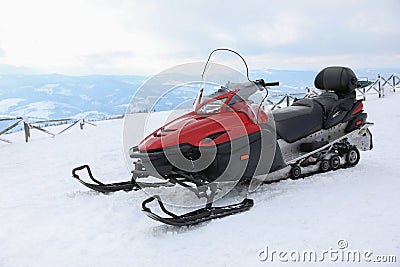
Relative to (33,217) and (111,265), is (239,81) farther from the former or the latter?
(33,217)

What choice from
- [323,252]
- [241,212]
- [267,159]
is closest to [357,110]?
[267,159]

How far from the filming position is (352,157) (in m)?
5.48

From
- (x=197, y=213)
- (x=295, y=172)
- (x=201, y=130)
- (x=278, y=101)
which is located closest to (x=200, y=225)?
(x=197, y=213)

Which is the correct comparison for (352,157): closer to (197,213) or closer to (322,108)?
(322,108)

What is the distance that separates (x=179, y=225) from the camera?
345 cm

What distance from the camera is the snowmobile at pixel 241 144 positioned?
12.5ft

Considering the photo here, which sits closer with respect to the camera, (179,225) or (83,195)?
(179,225)

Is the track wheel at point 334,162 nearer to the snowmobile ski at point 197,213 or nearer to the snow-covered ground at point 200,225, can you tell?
the snow-covered ground at point 200,225

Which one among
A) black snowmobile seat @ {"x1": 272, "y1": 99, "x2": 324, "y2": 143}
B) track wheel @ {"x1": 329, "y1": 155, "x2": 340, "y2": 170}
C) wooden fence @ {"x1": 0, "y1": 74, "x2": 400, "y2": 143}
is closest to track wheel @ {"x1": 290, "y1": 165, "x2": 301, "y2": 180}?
black snowmobile seat @ {"x1": 272, "y1": 99, "x2": 324, "y2": 143}

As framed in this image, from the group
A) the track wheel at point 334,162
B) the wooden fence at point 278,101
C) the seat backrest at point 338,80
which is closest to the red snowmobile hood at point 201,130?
the track wheel at point 334,162

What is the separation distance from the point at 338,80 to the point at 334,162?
3.89 feet

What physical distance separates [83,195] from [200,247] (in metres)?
2.03

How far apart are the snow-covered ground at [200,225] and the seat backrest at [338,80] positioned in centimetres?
116

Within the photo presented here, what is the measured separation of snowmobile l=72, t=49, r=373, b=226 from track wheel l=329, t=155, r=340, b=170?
1cm
